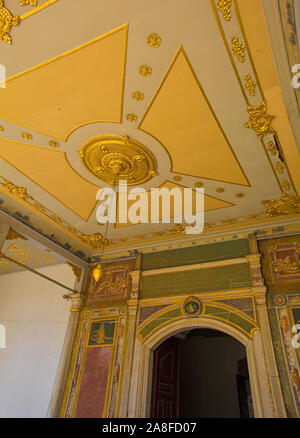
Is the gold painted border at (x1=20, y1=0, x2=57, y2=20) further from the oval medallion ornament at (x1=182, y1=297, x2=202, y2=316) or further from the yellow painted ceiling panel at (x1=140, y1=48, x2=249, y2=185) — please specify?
the oval medallion ornament at (x1=182, y1=297, x2=202, y2=316)

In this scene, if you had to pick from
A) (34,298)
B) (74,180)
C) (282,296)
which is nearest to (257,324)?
(282,296)

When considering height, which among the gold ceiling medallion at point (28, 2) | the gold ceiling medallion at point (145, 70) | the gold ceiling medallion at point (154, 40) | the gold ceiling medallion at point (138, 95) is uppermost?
the gold ceiling medallion at point (138, 95)

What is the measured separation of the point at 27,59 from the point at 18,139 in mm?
1293

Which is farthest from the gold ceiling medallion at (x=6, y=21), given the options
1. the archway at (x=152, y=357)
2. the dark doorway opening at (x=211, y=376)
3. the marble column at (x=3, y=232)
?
the dark doorway opening at (x=211, y=376)

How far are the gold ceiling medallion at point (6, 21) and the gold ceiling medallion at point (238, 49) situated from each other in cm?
212

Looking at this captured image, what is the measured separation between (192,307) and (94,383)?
228 centimetres

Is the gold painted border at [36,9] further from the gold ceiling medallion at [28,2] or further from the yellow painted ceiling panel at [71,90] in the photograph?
the yellow painted ceiling panel at [71,90]

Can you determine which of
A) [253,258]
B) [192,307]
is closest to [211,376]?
[192,307]

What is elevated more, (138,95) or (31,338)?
(138,95)

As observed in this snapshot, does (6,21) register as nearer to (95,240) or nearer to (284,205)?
(95,240)

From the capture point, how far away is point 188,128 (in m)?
4.03

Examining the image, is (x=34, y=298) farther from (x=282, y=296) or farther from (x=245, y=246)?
(x=282, y=296)

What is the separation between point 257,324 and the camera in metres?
4.90

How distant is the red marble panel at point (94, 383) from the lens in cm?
538
